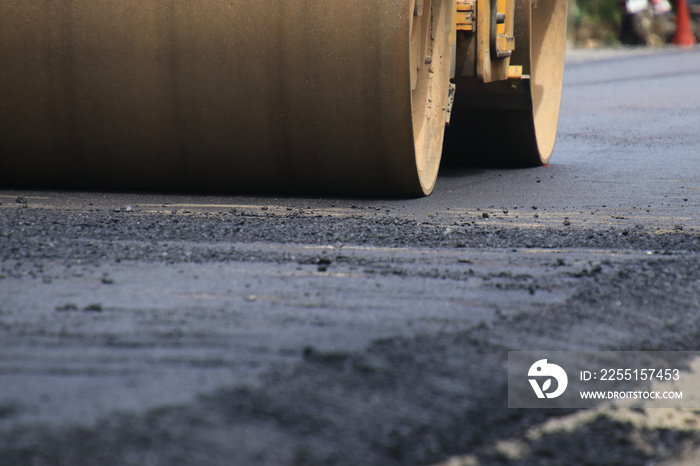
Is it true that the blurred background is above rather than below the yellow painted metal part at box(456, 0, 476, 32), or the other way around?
above

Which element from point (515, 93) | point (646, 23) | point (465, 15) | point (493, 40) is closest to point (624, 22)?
point (646, 23)

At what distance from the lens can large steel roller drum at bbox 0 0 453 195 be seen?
4473 mm

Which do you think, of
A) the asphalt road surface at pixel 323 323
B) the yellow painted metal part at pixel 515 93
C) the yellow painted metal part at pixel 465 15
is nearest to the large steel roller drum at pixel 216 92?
the asphalt road surface at pixel 323 323

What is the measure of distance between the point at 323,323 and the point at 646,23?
79.7 ft

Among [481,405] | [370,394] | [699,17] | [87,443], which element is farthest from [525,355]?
[699,17]

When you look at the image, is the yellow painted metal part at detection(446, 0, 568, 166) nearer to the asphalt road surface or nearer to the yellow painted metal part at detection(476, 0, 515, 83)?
the yellow painted metal part at detection(476, 0, 515, 83)

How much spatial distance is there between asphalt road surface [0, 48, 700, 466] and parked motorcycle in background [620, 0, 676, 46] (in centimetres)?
2129

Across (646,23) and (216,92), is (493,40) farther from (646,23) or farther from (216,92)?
(646,23)

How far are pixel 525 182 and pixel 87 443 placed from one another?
169 inches

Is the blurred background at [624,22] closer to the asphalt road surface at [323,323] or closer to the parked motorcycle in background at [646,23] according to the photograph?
the parked motorcycle in background at [646,23]

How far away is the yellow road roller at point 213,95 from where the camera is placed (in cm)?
447

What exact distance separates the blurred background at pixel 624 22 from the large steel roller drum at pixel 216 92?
2134 cm

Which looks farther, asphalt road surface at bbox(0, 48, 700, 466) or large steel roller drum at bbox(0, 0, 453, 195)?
large steel roller drum at bbox(0, 0, 453, 195)

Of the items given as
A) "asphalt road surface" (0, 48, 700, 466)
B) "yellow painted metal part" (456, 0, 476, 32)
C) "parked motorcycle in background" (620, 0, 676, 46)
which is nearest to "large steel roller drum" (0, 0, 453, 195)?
"asphalt road surface" (0, 48, 700, 466)
